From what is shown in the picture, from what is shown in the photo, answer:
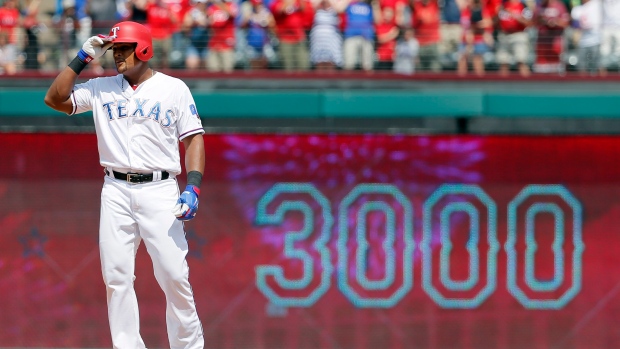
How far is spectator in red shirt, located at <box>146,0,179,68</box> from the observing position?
8.85m

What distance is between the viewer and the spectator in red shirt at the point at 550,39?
8.80m

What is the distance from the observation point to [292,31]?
29.5 ft

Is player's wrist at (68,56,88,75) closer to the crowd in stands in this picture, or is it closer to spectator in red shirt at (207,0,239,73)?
spectator in red shirt at (207,0,239,73)

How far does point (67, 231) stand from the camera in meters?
8.37

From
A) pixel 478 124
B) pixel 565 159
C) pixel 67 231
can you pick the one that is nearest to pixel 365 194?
pixel 478 124

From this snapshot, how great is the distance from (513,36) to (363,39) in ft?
4.35

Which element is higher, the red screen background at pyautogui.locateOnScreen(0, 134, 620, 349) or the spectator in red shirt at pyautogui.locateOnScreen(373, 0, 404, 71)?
the spectator in red shirt at pyautogui.locateOnScreen(373, 0, 404, 71)

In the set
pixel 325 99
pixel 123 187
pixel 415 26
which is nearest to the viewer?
pixel 123 187

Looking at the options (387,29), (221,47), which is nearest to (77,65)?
(221,47)

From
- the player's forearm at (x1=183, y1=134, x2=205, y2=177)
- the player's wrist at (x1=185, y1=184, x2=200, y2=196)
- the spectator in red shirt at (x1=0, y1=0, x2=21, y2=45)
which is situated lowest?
the player's wrist at (x1=185, y1=184, x2=200, y2=196)

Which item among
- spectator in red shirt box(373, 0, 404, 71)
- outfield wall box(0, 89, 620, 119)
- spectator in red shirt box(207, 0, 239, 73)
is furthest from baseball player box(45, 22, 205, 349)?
spectator in red shirt box(373, 0, 404, 71)

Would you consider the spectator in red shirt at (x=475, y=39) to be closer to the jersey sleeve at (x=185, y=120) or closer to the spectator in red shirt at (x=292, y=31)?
the spectator in red shirt at (x=292, y=31)

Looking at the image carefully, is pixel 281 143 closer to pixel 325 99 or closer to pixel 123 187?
pixel 325 99

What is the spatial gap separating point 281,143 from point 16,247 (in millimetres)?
2327
